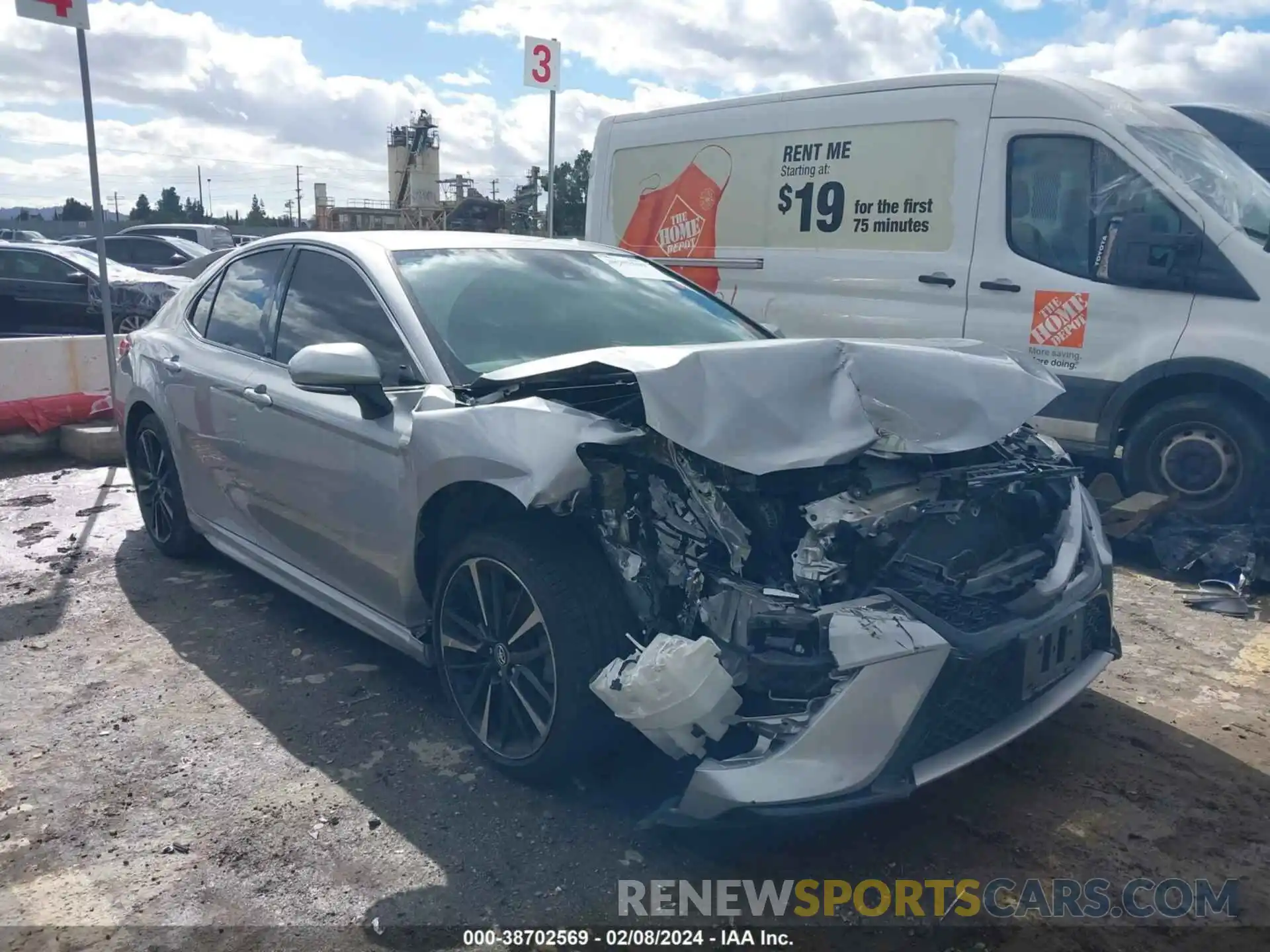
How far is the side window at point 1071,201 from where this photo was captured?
18.1 feet

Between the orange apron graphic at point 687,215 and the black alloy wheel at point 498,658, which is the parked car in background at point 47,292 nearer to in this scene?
the orange apron graphic at point 687,215

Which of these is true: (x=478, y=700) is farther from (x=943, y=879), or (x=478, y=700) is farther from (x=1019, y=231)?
(x=1019, y=231)

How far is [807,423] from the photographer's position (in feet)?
9.25

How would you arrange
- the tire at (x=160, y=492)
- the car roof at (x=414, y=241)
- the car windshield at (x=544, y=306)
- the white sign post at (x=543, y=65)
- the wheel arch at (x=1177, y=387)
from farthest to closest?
the white sign post at (x=543, y=65) → the wheel arch at (x=1177, y=387) → the tire at (x=160, y=492) → the car roof at (x=414, y=241) → the car windshield at (x=544, y=306)

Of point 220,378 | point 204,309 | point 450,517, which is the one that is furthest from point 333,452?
point 204,309

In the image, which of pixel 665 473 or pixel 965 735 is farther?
pixel 665 473

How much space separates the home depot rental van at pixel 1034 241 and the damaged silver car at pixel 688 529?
7.97 feet

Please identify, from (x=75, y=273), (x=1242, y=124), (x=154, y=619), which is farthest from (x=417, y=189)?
(x=154, y=619)

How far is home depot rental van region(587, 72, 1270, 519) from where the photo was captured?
5316 mm

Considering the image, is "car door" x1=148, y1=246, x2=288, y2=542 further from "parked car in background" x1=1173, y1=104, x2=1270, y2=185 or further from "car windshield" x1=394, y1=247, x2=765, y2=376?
"parked car in background" x1=1173, y1=104, x2=1270, y2=185

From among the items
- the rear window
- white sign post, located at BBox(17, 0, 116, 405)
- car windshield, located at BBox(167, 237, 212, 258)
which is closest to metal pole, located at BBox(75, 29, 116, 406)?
white sign post, located at BBox(17, 0, 116, 405)

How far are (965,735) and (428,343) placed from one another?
2052mm

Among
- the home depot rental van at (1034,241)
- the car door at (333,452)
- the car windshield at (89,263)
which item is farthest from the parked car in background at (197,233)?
the car door at (333,452)

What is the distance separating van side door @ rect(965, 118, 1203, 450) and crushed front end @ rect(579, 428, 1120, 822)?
290cm
